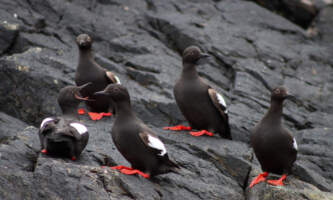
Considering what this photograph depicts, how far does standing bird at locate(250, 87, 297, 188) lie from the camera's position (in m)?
6.91

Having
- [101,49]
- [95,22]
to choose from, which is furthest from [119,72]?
[95,22]

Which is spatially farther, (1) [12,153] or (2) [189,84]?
(2) [189,84]

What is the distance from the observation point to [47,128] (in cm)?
581

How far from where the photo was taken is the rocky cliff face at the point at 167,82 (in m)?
5.94

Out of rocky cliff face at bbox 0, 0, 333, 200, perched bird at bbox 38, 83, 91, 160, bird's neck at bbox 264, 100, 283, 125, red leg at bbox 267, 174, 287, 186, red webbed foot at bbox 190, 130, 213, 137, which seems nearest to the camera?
perched bird at bbox 38, 83, 91, 160

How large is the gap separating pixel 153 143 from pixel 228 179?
1687mm

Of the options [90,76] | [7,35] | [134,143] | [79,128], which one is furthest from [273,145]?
[7,35]

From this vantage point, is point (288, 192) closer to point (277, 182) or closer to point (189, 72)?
point (277, 182)

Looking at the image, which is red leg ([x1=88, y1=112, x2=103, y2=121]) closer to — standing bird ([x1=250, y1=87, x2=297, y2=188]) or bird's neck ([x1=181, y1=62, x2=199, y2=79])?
bird's neck ([x1=181, y1=62, x2=199, y2=79])

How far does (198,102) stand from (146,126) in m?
2.09

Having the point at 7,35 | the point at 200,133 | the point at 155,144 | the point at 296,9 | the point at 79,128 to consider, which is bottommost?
the point at 7,35

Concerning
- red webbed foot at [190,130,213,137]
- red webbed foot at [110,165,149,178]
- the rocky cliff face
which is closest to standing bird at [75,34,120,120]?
the rocky cliff face

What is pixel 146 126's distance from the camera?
21.2 ft

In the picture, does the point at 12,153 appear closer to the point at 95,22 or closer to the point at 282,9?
the point at 95,22
